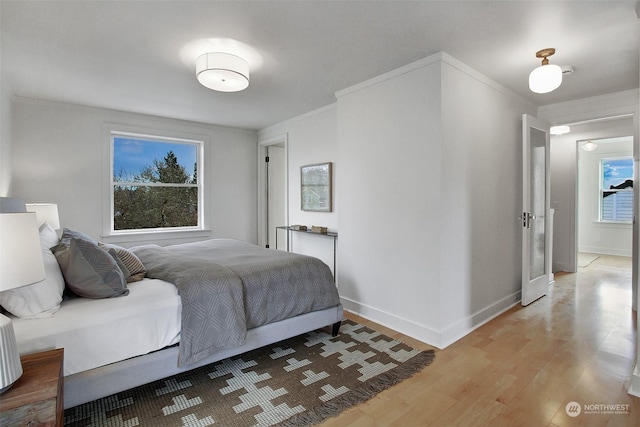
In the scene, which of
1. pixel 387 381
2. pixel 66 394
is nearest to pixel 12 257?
pixel 66 394

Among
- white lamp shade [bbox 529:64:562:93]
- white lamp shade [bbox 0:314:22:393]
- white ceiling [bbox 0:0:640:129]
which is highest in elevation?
white ceiling [bbox 0:0:640:129]

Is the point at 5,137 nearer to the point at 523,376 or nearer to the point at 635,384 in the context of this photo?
the point at 523,376

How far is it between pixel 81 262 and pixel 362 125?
2607 millimetres

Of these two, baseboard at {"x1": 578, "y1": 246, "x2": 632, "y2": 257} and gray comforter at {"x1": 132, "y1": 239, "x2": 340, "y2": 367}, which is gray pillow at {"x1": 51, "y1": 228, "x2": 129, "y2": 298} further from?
baseboard at {"x1": 578, "y1": 246, "x2": 632, "y2": 257}

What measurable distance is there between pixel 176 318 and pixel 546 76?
317cm

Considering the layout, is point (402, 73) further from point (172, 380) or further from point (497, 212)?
point (172, 380)

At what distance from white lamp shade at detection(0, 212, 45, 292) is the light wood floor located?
1.59 metres

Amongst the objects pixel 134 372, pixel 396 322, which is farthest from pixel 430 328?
pixel 134 372

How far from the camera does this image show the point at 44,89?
3.43m

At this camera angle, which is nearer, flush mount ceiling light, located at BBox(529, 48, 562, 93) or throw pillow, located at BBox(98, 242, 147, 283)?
throw pillow, located at BBox(98, 242, 147, 283)

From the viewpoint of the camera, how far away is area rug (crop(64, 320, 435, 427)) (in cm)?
178

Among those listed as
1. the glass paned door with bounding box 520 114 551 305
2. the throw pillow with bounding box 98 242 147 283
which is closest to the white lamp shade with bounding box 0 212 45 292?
the throw pillow with bounding box 98 242 147 283

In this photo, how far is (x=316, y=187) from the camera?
14.4 feet

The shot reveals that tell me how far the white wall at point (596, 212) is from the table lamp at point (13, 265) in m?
8.63
